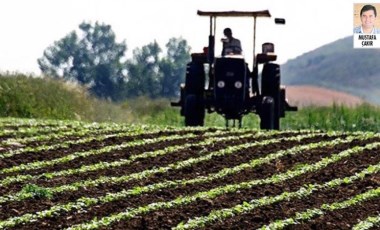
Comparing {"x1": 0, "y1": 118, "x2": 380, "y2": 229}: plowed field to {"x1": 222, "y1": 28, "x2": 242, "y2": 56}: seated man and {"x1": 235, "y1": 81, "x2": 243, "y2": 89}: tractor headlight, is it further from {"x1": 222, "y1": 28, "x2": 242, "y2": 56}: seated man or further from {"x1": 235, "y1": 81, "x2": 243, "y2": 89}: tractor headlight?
{"x1": 222, "y1": 28, "x2": 242, "y2": 56}: seated man

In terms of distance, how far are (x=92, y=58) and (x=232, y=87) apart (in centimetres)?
3083

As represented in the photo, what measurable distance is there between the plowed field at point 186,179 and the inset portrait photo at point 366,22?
1023 centimetres

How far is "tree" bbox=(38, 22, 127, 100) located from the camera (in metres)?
44.2

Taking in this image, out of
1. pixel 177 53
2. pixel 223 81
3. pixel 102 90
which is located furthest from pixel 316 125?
pixel 177 53

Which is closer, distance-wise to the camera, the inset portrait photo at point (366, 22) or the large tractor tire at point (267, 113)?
the large tractor tire at point (267, 113)

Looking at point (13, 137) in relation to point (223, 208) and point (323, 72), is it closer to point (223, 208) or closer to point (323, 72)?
point (223, 208)

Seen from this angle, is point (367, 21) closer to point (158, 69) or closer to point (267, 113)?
point (267, 113)

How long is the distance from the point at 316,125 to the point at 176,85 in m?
24.1

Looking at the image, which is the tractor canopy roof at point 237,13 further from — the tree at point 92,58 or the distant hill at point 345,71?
the tree at point 92,58

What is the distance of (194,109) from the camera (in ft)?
53.8

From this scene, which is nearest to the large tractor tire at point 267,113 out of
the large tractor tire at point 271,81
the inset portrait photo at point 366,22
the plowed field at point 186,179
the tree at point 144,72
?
the large tractor tire at point 271,81

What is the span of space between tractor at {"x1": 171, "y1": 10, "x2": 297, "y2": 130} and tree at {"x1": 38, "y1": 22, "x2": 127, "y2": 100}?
25604 mm

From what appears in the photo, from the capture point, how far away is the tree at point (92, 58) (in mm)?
44250

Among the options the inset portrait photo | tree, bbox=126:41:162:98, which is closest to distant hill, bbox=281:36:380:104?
the inset portrait photo
